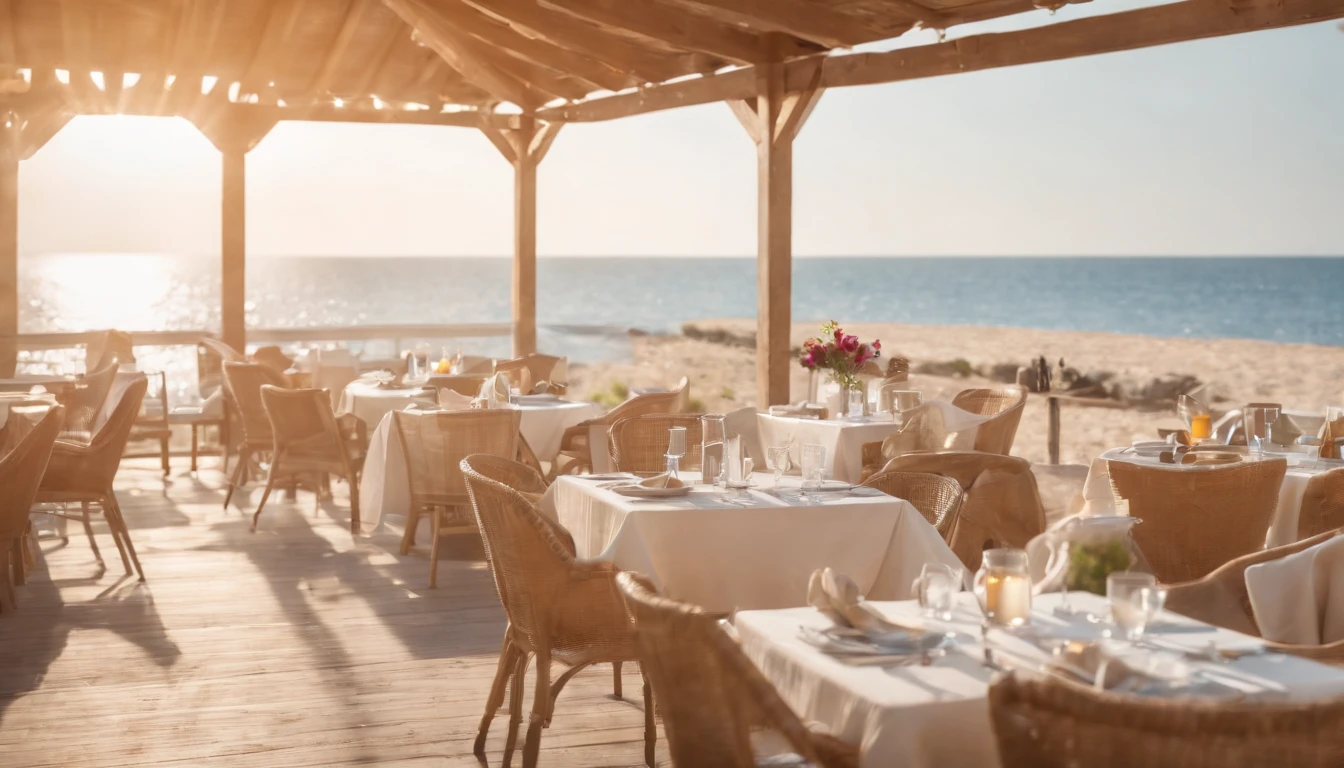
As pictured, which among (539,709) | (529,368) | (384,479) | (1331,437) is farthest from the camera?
(529,368)

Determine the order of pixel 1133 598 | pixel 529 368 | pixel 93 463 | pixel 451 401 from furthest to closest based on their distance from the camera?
pixel 529 368 → pixel 451 401 → pixel 93 463 → pixel 1133 598

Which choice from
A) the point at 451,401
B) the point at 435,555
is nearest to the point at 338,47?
the point at 451,401

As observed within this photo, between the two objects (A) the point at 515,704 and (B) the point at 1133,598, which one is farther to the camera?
(A) the point at 515,704

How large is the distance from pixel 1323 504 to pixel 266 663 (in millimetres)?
3710

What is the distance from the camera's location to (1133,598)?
2178 millimetres

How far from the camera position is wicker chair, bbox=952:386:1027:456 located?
6.00m

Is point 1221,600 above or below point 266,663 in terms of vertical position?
above

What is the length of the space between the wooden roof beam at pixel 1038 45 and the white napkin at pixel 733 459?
305cm

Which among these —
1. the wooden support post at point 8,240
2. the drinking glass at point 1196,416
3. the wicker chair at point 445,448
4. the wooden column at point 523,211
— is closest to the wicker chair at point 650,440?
the wicker chair at point 445,448

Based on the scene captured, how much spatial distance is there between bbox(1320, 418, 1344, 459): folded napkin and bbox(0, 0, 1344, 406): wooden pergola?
164 centimetres

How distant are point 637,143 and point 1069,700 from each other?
42.6m

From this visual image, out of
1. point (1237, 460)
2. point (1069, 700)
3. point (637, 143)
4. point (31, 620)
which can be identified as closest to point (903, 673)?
point (1069, 700)

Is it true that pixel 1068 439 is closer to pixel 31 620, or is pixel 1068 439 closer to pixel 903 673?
pixel 31 620

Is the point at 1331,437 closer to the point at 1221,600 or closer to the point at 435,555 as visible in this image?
the point at 1221,600
